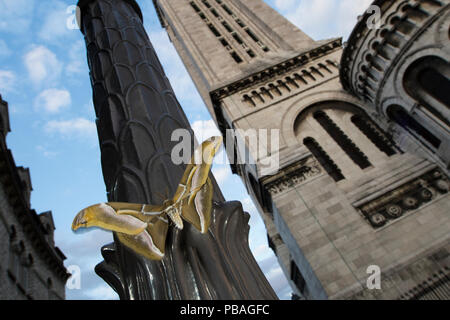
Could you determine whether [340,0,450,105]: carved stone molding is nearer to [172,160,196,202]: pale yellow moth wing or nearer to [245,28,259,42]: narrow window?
[245,28,259,42]: narrow window

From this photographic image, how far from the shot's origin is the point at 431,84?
12945 mm

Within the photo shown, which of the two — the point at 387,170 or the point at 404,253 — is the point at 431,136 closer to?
the point at 387,170

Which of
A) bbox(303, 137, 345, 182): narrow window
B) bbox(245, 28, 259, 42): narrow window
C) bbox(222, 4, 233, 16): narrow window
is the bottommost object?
bbox(303, 137, 345, 182): narrow window

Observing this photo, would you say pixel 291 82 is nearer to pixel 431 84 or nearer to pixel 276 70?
pixel 276 70

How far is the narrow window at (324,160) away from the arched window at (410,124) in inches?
146

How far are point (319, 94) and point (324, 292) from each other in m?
11.7

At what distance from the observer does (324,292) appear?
1109 cm

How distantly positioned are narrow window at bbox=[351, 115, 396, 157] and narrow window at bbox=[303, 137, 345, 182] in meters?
2.84

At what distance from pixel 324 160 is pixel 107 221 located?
15884 mm

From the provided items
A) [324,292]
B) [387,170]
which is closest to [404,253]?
[324,292]

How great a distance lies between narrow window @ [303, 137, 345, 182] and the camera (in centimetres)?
1588

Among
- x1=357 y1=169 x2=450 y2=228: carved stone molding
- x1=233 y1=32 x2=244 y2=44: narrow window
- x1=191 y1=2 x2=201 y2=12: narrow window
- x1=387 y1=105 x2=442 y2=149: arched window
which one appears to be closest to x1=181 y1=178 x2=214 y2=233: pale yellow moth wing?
x1=357 y1=169 x2=450 y2=228: carved stone molding

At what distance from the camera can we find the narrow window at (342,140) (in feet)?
53.1

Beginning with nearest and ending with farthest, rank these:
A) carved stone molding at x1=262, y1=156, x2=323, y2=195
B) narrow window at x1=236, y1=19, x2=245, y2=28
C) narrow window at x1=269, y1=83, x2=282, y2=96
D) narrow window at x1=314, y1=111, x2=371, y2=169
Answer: carved stone molding at x1=262, y1=156, x2=323, y2=195 → narrow window at x1=314, y1=111, x2=371, y2=169 → narrow window at x1=269, y1=83, x2=282, y2=96 → narrow window at x1=236, y1=19, x2=245, y2=28
